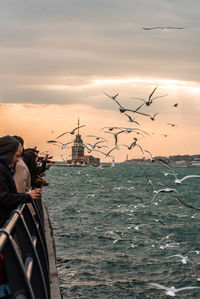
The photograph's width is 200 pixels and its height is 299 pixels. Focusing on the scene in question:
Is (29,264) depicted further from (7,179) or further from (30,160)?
(30,160)

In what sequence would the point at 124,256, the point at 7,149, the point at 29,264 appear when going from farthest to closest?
the point at 124,256
the point at 7,149
the point at 29,264

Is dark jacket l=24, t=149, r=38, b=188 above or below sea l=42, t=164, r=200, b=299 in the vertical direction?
above

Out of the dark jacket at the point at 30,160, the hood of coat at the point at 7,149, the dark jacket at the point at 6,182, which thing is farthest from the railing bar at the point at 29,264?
the dark jacket at the point at 30,160

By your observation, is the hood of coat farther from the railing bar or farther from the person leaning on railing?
the railing bar

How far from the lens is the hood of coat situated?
4180mm

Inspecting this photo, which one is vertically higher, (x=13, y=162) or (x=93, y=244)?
(x=13, y=162)

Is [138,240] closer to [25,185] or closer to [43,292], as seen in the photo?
[25,185]

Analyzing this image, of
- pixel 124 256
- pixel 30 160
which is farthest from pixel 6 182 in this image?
pixel 124 256

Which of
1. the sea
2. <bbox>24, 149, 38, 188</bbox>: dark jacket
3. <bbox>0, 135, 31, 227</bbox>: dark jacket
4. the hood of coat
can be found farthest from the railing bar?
the sea

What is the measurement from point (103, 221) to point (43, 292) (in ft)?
83.1

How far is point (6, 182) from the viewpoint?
420 cm

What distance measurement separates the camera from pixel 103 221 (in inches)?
1154

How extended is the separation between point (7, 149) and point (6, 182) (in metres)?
0.29

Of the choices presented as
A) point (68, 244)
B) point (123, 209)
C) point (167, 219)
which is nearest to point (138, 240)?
point (68, 244)
